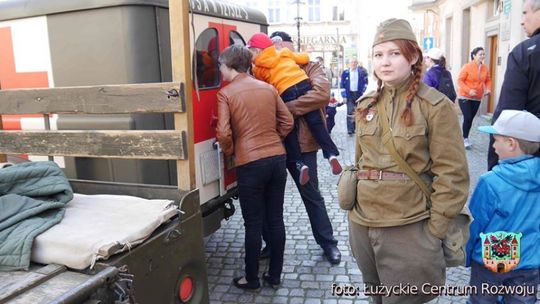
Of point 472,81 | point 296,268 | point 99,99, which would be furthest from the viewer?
point 472,81

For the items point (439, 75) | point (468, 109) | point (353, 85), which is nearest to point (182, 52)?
point (439, 75)

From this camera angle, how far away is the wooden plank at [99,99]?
266 centimetres

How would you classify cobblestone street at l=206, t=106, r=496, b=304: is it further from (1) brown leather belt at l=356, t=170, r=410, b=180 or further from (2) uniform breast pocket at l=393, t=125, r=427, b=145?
(2) uniform breast pocket at l=393, t=125, r=427, b=145

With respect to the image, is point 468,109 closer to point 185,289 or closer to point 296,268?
point 296,268

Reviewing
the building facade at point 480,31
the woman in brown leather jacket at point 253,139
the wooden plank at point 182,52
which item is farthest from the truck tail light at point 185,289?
the building facade at point 480,31

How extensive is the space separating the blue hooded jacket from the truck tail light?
5.37 ft

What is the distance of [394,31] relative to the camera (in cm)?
205

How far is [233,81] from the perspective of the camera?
134 inches

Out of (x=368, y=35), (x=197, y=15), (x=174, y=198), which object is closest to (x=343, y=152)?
Result: (x=197, y=15)

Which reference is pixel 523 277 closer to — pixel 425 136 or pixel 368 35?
pixel 425 136

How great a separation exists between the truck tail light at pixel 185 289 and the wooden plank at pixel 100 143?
2.33 feet

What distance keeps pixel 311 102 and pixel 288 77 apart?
282 mm

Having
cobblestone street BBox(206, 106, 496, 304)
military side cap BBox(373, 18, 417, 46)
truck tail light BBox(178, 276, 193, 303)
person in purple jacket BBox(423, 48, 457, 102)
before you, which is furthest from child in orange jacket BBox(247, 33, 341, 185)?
person in purple jacket BBox(423, 48, 457, 102)

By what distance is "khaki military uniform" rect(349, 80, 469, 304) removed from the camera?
2.02 m
